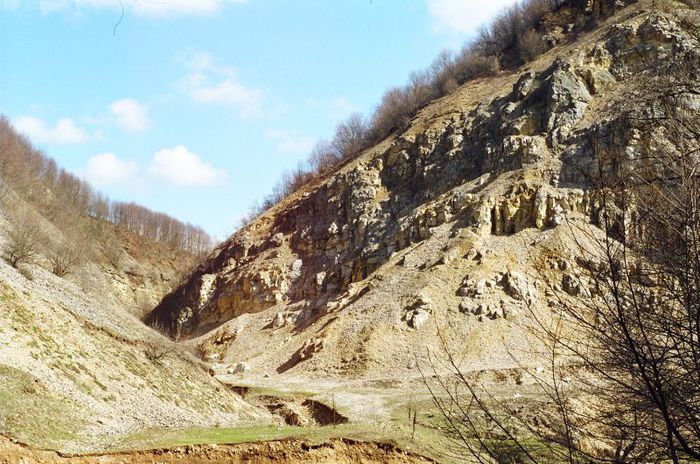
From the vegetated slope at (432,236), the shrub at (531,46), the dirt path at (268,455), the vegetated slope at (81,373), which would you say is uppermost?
the shrub at (531,46)

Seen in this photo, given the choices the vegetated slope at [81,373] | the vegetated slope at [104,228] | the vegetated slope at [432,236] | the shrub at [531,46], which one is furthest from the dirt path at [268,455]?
the shrub at [531,46]

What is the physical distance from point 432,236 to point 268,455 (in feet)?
92.4

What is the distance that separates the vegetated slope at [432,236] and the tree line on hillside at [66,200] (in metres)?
16.7

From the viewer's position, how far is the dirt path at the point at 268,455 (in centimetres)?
1246

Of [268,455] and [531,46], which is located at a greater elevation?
[531,46]

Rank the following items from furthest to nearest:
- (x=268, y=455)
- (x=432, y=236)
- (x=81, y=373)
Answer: (x=432, y=236)
(x=81, y=373)
(x=268, y=455)

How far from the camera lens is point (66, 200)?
241 ft

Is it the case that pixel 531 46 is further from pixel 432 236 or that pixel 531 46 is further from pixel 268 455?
pixel 268 455

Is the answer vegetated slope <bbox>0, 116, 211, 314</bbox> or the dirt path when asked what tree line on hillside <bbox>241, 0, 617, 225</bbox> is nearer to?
vegetated slope <bbox>0, 116, 211, 314</bbox>

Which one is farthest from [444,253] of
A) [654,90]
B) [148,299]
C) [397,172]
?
[148,299]

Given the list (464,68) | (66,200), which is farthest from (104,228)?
(464,68)

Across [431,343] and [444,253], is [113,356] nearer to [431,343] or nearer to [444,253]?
[431,343]

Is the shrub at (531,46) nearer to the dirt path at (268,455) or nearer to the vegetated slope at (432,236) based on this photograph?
the vegetated slope at (432,236)

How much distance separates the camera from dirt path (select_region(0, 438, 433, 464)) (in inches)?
491
